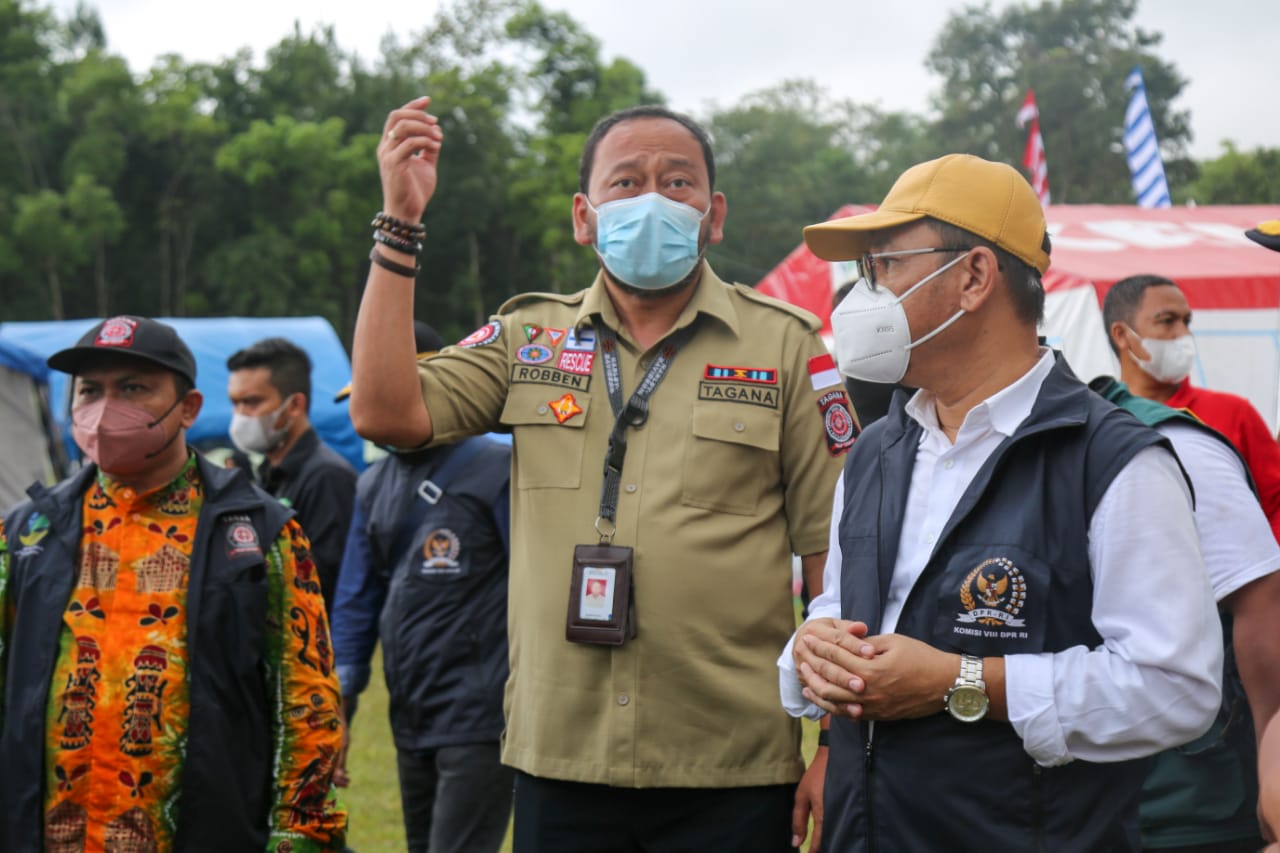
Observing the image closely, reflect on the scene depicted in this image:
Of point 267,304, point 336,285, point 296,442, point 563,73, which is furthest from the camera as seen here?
point 563,73

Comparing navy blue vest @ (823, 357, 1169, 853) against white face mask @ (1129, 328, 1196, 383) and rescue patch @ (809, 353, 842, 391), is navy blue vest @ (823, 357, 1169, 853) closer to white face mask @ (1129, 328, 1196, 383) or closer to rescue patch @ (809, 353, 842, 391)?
rescue patch @ (809, 353, 842, 391)

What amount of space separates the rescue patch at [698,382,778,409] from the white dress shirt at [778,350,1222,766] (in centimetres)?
99

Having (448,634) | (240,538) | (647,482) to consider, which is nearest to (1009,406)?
(647,482)

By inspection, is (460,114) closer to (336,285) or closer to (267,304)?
(336,285)

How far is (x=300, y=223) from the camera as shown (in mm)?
34000

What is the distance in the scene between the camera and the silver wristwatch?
2033 millimetres

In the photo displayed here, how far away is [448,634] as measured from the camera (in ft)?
14.0

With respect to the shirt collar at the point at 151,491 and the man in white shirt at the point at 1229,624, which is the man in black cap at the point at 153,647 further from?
the man in white shirt at the point at 1229,624

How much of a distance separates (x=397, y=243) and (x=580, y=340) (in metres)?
0.51

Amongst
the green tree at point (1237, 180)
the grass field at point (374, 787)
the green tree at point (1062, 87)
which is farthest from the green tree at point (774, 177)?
the grass field at point (374, 787)

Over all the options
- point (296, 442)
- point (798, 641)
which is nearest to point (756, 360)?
point (798, 641)

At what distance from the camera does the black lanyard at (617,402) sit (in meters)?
2.83

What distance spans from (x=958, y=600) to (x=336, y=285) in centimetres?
3608

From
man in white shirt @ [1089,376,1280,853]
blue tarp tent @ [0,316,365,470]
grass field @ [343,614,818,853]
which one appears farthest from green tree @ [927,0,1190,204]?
man in white shirt @ [1089,376,1280,853]
